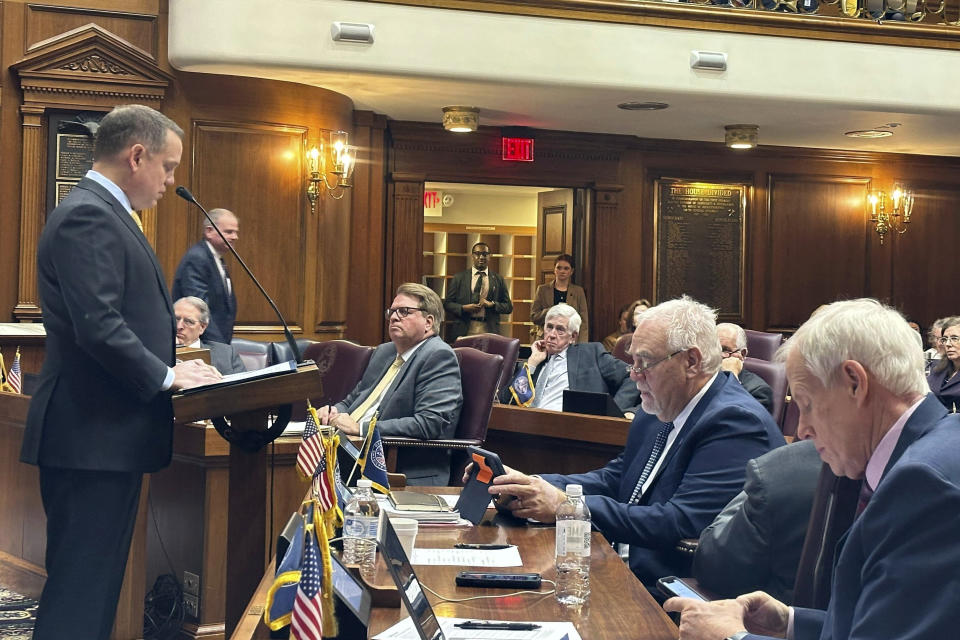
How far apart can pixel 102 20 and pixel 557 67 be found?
3276 mm

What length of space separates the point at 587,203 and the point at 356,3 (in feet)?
10.9

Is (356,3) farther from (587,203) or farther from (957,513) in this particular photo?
(957,513)

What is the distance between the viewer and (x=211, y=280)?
6.93m

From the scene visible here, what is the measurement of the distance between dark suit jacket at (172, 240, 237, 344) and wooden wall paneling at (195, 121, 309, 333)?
1.24 meters

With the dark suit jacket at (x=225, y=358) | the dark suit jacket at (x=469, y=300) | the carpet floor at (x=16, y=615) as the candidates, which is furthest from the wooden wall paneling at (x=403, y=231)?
the carpet floor at (x=16, y=615)

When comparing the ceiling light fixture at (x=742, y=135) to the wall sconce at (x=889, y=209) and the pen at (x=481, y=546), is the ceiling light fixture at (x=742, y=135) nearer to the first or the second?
the wall sconce at (x=889, y=209)

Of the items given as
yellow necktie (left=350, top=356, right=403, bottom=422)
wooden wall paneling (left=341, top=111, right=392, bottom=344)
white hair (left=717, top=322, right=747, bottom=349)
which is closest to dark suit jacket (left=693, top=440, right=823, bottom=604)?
yellow necktie (left=350, top=356, right=403, bottom=422)

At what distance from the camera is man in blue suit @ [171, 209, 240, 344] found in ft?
22.6

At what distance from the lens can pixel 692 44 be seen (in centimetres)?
838

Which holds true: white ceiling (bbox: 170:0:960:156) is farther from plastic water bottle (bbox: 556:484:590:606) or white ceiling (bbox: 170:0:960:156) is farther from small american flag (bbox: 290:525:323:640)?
small american flag (bbox: 290:525:323:640)

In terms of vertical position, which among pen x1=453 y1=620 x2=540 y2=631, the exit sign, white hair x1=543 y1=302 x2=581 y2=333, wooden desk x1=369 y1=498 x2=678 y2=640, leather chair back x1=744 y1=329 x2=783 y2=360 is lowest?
wooden desk x1=369 y1=498 x2=678 y2=640

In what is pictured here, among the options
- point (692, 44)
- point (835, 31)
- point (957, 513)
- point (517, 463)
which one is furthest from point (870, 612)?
point (835, 31)

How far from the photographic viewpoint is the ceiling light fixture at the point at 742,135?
9672mm

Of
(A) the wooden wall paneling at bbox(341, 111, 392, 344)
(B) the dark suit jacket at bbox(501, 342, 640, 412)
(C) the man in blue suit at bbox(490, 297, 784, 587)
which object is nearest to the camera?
(C) the man in blue suit at bbox(490, 297, 784, 587)
